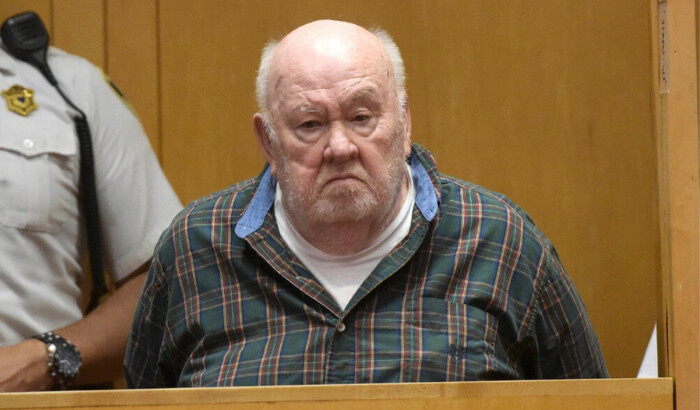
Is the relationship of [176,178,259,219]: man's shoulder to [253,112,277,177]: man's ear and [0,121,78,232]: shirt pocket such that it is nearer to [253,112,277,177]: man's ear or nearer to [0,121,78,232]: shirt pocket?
[253,112,277,177]: man's ear

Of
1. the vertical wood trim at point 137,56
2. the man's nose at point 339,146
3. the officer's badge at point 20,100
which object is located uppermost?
the vertical wood trim at point 137,56

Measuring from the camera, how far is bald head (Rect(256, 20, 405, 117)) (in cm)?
158

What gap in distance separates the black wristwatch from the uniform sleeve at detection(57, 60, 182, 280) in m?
0.19

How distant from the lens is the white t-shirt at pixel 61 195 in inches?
75.9

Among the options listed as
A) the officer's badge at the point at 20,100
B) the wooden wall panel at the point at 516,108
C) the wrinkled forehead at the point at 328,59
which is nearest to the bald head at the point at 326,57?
the wrinkled forehead at the point at 328,59

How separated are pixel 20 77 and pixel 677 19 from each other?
1.22 m

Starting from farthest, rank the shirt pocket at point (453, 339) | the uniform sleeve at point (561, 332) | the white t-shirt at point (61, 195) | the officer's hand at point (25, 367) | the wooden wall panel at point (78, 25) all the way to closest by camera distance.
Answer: the wooden wall panel at point (78, 25), the white t-shirt at point (61, 195), the officer's hand at point (25, 367), the uniform sleeve at point (561, 332), the shirt pocket at point (453, 339)

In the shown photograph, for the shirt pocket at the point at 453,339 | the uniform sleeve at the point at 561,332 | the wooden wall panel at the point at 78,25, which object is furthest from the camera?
the wooden wall panel at the point at 78,25

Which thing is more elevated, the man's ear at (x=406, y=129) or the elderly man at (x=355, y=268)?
the man's ear at (x=406, y=129)

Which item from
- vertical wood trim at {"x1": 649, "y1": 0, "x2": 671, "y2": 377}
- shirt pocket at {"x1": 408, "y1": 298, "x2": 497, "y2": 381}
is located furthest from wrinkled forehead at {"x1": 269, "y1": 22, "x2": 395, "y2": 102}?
vertical wood trim at {"x1": 649, "y1": 0, "x2": 671, "y2": 377}

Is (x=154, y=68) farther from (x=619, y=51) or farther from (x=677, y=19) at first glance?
(x=677, y=19)

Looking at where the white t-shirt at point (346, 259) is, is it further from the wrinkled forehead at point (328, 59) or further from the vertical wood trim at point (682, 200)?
the vertical wood trim at point (682, 200)

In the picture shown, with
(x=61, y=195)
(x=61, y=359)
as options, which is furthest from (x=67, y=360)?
(x=61, y=195)

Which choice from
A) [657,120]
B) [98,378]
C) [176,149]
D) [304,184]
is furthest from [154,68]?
[657,120]
